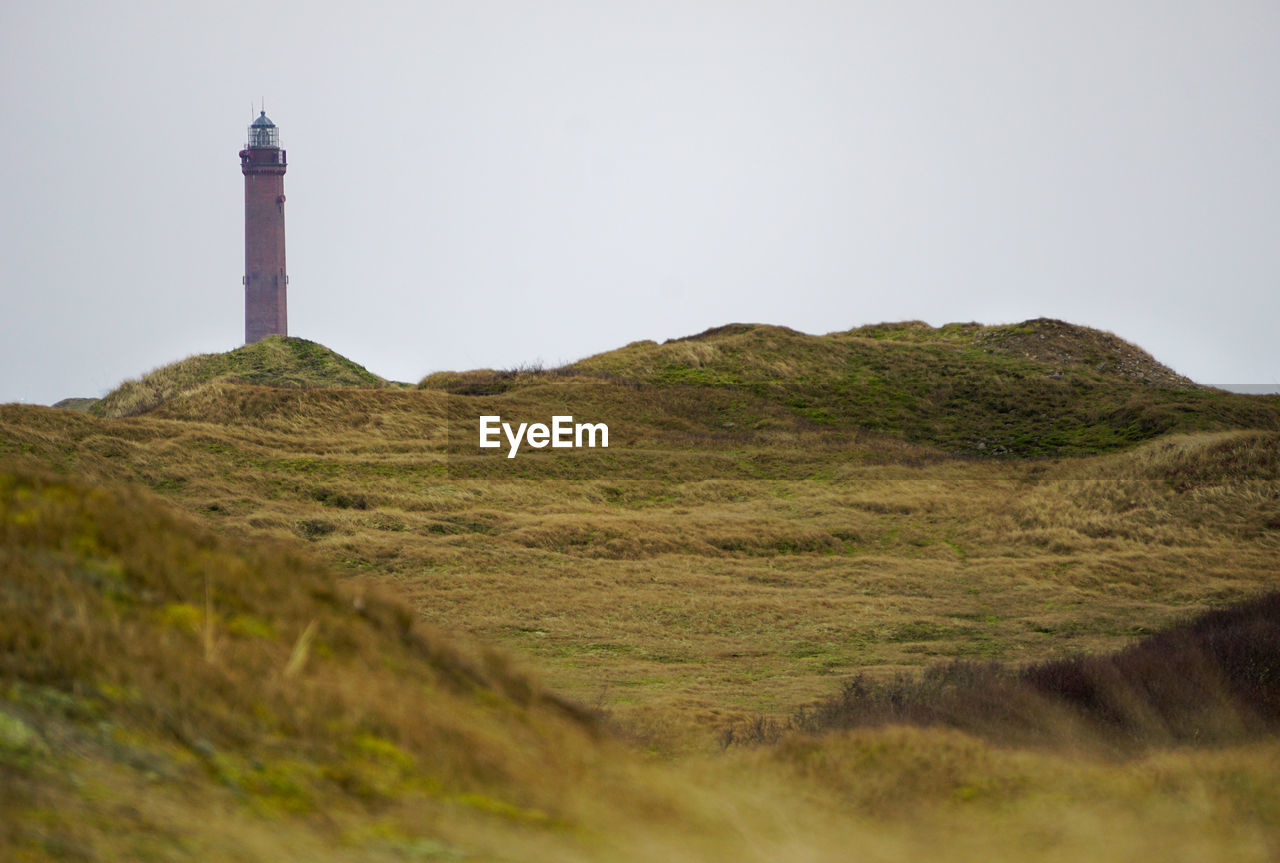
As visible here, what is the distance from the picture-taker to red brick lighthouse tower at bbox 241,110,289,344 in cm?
7556

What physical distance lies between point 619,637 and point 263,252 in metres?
65.7

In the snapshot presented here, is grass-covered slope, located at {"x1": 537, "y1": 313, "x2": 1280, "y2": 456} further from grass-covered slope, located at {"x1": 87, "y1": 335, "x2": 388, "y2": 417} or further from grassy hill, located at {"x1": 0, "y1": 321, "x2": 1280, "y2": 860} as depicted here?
grass-covered slope, located at {"x1": 87, "y1": 335, "x2": 388, "y2": 417}

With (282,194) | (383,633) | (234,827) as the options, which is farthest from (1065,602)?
(282,194)

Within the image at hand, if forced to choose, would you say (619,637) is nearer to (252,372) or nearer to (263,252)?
(252,372)

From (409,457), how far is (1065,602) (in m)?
24.3

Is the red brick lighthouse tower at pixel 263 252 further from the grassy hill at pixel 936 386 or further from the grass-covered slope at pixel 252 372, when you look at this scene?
the grassy hill at pixel 936 386

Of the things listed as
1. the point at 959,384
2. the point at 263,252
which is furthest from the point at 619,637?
the point at 263,252

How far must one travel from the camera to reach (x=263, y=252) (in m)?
75.6

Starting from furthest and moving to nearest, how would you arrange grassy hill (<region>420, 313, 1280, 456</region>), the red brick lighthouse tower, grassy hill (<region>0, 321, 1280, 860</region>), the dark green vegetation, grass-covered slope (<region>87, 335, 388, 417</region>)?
the red brick lighthouse tower < grass-covered slope (<region>87, 335, 388, 417</region>) < grassy hill (<region>420, 313, 1280, 456</region>) < the dark green vegetation < grassy hill (<region>0, 321, 1280, 860</region>)

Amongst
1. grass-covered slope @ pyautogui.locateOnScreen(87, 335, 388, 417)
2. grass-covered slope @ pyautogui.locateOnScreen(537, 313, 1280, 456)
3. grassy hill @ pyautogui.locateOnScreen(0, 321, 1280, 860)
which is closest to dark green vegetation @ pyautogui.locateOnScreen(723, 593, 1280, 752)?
grassy hill @ pyautogui.locateOnScreen(0, 321, 1280, 860)

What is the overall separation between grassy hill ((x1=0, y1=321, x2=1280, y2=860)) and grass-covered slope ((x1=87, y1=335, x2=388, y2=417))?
489 inches

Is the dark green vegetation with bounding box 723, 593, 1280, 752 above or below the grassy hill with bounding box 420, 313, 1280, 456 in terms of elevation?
below

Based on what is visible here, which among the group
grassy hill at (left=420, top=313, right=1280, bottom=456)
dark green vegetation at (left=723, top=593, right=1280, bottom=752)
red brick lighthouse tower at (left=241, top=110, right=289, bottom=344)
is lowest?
dark green vegetation at (left=723, top=593, right=1280, bottom=752)

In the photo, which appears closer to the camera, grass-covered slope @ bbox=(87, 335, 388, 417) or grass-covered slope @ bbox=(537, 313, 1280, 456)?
grass-covered slope @ bbox=(537, 313, 1280, 456)
